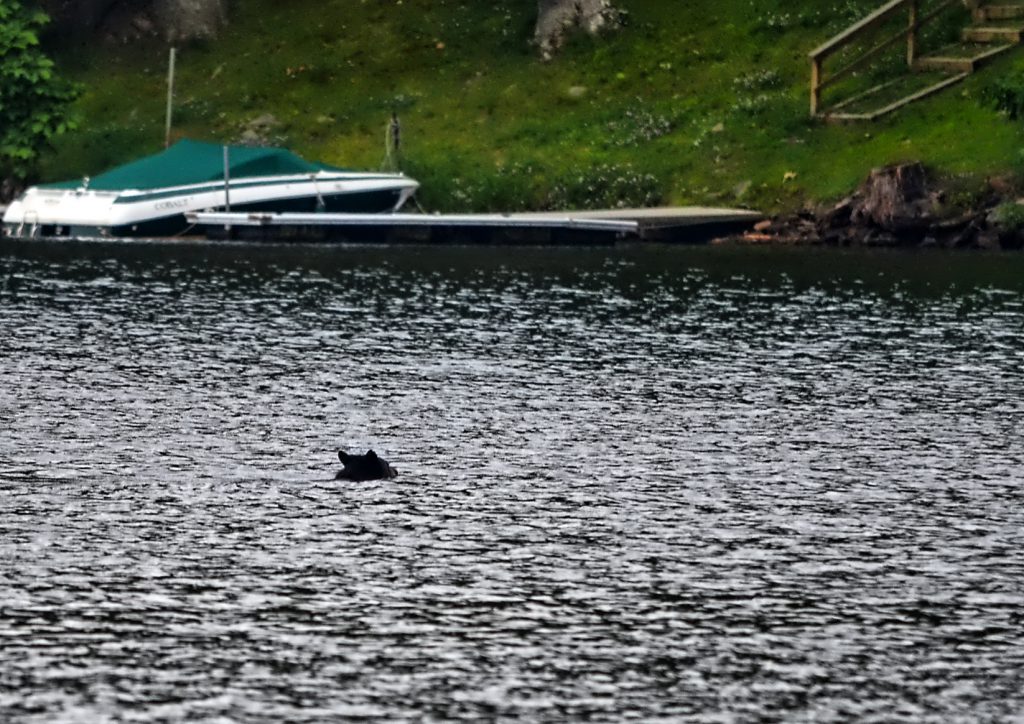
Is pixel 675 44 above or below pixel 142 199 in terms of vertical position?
above

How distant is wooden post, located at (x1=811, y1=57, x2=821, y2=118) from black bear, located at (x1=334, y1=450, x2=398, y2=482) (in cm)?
4424

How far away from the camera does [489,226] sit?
7450cm

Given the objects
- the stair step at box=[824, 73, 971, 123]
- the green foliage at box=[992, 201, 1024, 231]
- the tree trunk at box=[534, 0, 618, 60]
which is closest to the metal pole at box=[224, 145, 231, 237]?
the tree trunk at box=[534, 0, 618, 60]

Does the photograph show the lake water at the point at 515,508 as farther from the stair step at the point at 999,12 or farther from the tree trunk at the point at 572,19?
the tree trunk at the point at 572,19

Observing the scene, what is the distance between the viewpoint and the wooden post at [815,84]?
74688mm

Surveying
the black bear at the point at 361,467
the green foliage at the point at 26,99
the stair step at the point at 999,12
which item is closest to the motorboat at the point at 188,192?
the green foliage at the point at 26,99

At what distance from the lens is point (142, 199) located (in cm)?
7600

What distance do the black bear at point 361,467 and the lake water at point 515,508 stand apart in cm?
44

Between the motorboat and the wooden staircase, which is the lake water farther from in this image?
the wooden staircase

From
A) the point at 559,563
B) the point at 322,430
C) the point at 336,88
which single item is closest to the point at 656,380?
the point at 322,430

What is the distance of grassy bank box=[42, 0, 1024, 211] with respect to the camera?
7400cm

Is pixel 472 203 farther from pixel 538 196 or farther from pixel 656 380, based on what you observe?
pixel 656 380

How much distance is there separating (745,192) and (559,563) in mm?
47129

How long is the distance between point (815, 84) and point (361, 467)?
4466 cm
